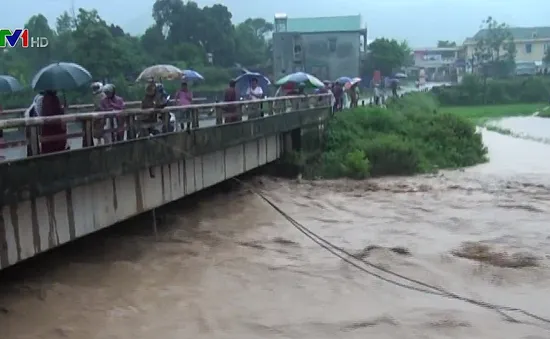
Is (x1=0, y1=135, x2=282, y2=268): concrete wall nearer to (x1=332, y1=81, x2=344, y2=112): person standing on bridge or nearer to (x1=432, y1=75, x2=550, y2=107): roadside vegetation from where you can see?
(x1=332, y1=81, x2=344, y2=112): person standing on bridge

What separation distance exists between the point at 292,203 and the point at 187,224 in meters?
3.74

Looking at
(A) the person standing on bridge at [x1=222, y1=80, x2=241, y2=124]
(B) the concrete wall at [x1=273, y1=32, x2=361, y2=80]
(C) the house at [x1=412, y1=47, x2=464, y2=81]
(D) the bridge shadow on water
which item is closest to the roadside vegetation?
(B) the concrete wall at [x1=273, y1=32, x2=361, y2=80]

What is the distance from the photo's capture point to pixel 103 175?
988 cm

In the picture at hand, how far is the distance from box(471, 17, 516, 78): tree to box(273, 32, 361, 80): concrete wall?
2199 cm

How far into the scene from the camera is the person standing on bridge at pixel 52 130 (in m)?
8.85

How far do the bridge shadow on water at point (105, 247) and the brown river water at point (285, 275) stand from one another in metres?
0.04

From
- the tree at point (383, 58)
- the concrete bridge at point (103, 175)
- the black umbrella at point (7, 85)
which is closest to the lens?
the concrete bridge at point (103, 175)

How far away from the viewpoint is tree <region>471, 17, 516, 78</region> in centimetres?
7806

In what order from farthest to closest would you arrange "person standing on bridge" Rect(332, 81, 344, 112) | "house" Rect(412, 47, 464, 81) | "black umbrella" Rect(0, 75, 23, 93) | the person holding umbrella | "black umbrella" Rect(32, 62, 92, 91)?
"house" Rect(412, 47, 464, 81)
"person standing on bridge" Rect(332, 81, 344, 112)
"black umbrella" Rect(0, 75, 23, 93)
"black umbrella" Rect(32, 62, 92, 91)
the person holding umbrella

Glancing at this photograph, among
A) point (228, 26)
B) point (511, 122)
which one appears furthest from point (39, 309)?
point (228, 26)

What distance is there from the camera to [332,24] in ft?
217

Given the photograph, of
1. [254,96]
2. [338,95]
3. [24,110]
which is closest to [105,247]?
[24,110]

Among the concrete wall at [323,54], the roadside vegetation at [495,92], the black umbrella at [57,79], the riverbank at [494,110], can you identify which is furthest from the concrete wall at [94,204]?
the roadside vegetation at [495,92]

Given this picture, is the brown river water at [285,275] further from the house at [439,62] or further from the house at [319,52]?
the house at [439,62]
